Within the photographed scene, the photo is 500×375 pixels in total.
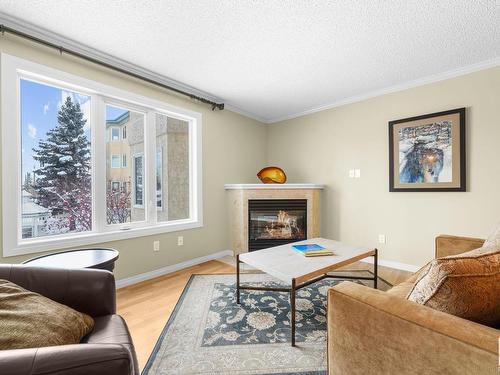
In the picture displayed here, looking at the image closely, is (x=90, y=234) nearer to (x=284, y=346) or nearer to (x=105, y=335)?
(x=105, y=335)

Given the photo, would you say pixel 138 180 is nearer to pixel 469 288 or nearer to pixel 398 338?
pixel 398 338

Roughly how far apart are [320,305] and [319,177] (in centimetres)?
209

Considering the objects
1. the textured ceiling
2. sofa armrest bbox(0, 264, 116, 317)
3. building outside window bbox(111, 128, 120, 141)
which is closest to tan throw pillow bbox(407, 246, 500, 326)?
sofa armrest bbox(0, 264, 116, 317)

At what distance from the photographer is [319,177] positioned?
12.5 ft

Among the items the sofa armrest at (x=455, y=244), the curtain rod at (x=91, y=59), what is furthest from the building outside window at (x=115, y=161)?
the sofa armrest at (x=455, y=244)

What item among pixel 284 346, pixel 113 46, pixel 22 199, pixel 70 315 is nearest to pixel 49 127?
pixel 22 199

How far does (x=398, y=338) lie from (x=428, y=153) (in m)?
2.68

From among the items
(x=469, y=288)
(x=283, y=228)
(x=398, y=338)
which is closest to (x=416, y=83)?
(x=283, y=228)

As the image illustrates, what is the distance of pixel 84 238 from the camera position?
2.31 m

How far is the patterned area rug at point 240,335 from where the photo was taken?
1437 millimetres

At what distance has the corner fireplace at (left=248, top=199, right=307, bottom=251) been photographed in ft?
11.7

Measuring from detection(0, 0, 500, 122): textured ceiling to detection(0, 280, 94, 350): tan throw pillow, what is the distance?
1.83 m

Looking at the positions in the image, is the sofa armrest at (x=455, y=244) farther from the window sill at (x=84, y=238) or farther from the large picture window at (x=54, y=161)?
the large picture window at (x=54, y=161)

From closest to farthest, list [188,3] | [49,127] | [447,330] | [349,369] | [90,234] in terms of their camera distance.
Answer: [447,330], [349,369], [188,3], [49,127], [90,234]
